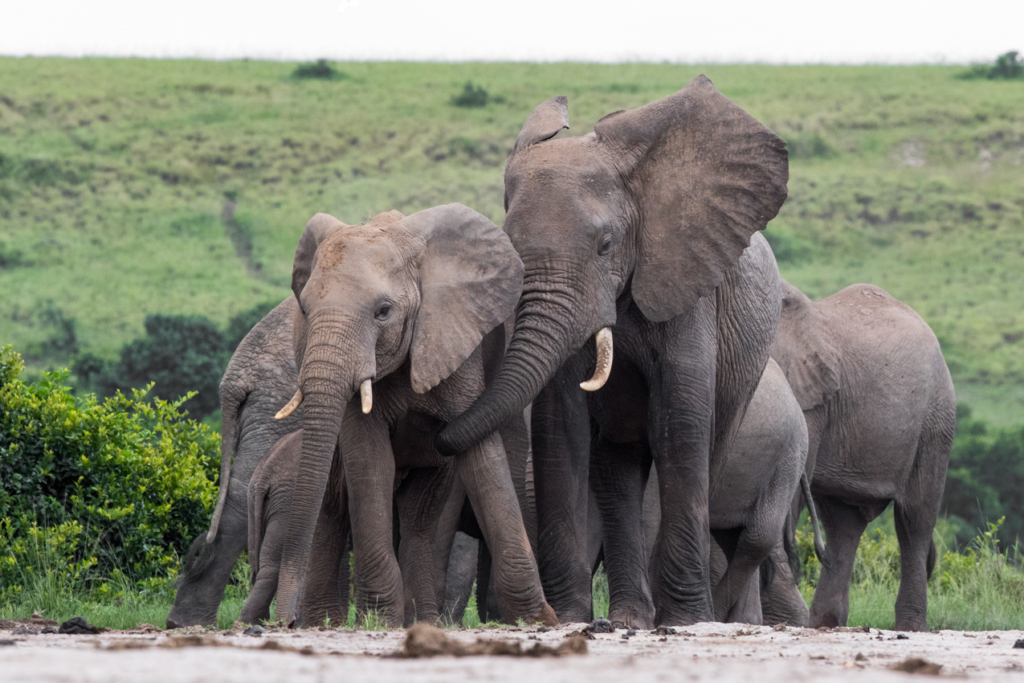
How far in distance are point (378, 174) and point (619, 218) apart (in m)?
47.6

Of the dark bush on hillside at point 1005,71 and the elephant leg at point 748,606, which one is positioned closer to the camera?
the elephant leg at point 748,606

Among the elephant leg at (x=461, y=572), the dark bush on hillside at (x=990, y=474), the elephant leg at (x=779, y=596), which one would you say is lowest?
the dark bush on hillside at (x=990, y=474)

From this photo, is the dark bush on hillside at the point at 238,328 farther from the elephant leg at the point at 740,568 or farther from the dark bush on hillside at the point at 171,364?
the elephant leg at the point at 740,568

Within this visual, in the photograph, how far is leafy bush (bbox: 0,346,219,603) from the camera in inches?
322

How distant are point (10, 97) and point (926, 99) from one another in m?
39.7

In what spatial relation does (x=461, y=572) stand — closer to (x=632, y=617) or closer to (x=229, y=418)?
(x=229, y=418)

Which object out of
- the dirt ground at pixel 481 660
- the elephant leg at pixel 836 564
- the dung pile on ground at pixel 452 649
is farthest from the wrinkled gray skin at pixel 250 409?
the dung pile on ground at pixel 452 649

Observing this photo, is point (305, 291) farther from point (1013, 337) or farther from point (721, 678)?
point (1013, 337)

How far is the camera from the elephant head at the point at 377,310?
224 inches

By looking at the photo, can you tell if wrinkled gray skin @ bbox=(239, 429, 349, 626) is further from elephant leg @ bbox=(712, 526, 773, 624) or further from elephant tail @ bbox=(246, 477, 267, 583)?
elephant leg @ bbox=(712, 526, 773, 624)

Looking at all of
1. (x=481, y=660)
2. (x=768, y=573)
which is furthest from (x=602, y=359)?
(x=768, y=573)

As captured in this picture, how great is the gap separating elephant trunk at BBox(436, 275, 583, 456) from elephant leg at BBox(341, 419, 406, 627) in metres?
0.30

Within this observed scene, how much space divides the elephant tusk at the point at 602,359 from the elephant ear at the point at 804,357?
4.05 m

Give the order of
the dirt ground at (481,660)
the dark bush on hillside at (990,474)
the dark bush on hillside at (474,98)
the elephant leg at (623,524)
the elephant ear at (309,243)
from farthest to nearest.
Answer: the dark bush on hillside at (474,98) < the dark bush on hillside at (990,474) < the elephant leg at (623,524) < the elephant ear at (309,243) < the dirt ground at (481,660)
